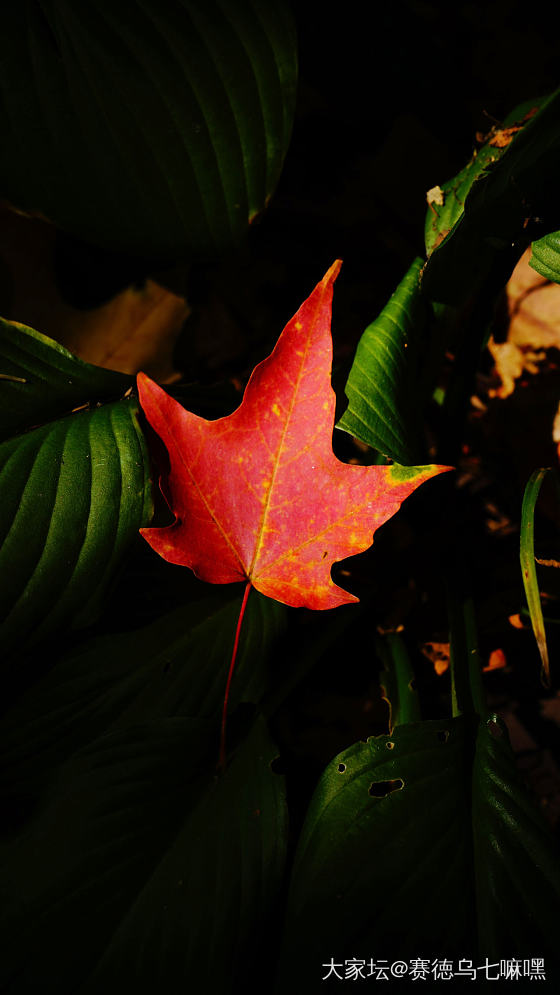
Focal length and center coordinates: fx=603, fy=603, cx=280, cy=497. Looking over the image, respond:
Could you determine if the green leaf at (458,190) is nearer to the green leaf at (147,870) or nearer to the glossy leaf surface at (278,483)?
the glossy leaf surface at (278,483)

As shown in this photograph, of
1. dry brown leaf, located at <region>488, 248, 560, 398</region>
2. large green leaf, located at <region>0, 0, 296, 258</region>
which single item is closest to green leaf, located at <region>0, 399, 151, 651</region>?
large green leaf, located at <region>0, 0, 296, 258</region>

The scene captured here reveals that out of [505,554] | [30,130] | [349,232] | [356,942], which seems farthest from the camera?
[349,232]

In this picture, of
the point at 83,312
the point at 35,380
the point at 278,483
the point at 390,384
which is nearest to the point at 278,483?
the point at 278,483

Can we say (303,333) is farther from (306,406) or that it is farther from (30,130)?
(30,130)

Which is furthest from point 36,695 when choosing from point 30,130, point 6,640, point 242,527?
point 30,130

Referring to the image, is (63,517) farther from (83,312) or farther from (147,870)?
(83,312)

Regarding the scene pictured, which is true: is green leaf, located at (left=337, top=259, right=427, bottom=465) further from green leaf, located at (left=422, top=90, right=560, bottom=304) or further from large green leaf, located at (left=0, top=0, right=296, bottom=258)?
large green leaf, located at (left=0, top=0, right=296, bottom=258)

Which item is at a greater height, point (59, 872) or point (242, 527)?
point (242, 527)
